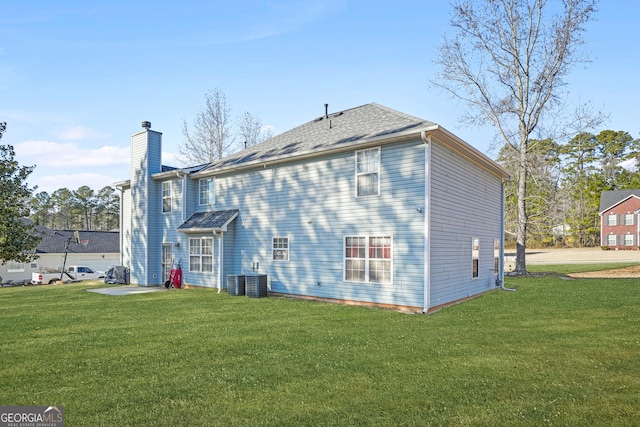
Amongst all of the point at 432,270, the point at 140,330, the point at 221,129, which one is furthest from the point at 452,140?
the point at 221,129

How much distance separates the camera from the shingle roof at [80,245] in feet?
109

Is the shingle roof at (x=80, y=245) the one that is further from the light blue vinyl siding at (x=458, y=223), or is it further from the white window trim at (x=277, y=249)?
the light blue vinyl siding at (x=458, y=223)

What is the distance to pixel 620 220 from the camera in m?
43.4

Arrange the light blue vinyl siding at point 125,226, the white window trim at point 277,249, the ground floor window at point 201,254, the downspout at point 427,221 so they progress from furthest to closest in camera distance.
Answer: the light blue vinyl siding at point 125,226 → the ground floor window at point 201,254 → the white window trim at point 277,249 → the downspout at point 427,221

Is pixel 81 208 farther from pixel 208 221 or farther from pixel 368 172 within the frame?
pixel 368 172

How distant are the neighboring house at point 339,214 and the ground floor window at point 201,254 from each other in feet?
0.19

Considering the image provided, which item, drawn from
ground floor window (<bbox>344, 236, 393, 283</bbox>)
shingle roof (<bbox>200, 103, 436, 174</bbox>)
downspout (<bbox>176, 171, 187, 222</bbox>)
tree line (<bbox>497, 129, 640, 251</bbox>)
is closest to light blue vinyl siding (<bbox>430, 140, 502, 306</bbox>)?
ground floor window (<bbox>344, 236, 393, 283</bbox>)

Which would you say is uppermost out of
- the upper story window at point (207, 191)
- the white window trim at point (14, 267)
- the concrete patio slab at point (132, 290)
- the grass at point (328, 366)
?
the upper story window at point (207, 191)

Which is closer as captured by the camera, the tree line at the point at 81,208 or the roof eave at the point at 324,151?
the roof eave at the point at 324,151

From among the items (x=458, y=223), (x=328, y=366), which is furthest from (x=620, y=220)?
(x=328, y=366)

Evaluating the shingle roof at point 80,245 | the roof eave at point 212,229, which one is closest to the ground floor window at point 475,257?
the roof eave at point 212,229

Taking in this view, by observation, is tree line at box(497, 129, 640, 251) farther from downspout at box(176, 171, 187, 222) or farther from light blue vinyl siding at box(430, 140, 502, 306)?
downspout at box(176, 171, 187, 222)

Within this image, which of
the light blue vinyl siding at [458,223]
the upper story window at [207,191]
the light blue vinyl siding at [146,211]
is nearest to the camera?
the light blue vinyl siding at [458,223]

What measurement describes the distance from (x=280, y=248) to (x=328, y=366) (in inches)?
315
